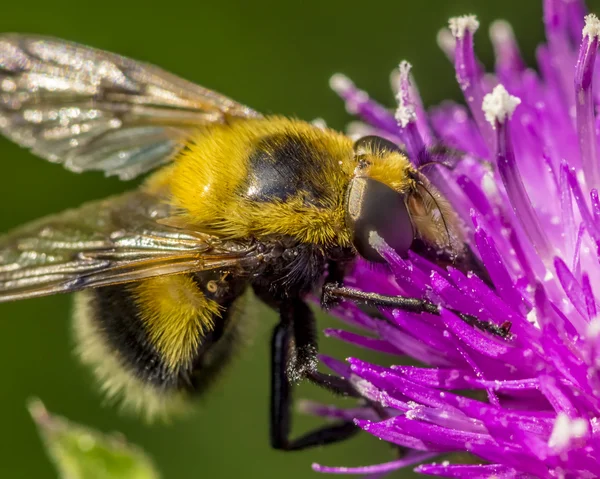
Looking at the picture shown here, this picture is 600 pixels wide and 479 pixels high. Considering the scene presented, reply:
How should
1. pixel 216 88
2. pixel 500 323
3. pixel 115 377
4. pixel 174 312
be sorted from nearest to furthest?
pixel 500 323
pixel 174 312
pixel 115 377
pixel 216 88

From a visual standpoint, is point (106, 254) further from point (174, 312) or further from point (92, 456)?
point (92, 456)

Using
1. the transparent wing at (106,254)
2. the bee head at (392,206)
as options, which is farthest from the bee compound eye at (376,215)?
the transparent wing at (106,254)

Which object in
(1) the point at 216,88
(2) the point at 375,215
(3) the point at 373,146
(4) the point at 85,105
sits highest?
(1) the point at 216,88

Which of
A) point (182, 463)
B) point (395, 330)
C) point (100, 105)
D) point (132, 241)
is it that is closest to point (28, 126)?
point (100, 105)

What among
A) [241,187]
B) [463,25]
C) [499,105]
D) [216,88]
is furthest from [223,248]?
[216,88]

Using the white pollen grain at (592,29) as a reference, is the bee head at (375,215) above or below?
below

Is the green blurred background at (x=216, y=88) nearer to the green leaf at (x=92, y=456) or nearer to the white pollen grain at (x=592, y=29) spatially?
the green leaf at (x=92, y=456)
